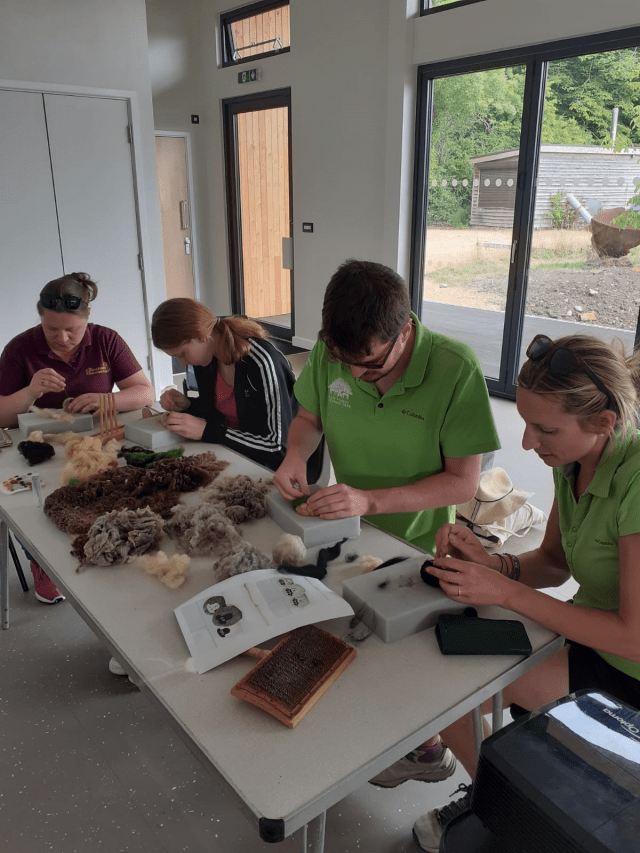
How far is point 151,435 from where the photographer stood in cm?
201

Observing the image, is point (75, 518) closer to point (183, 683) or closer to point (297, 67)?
point (183, 683)

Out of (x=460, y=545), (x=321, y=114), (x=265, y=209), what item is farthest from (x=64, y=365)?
(x=265, y=209)

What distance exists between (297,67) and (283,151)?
837 millimetres

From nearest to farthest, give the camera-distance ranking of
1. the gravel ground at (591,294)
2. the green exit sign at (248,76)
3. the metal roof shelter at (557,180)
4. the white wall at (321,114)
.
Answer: the metal roof shelter at (557,180)
the gravel ground at (591,294)
the white wall at (321,114)
the green exit sign at (248,76)

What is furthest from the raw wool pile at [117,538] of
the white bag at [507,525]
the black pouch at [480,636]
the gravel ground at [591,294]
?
the gravel ground at [591,294]

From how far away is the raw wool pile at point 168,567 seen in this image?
131cm

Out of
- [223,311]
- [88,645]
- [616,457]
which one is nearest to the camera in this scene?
[616,457]

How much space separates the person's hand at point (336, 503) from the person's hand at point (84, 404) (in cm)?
112

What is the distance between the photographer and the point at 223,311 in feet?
24.6

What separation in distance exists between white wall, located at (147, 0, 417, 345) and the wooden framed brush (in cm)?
448

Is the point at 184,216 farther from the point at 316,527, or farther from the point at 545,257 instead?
the point at 316,527

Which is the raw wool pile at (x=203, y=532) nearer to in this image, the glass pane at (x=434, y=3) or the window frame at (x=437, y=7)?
→ the window frame at (x=437, y=7)

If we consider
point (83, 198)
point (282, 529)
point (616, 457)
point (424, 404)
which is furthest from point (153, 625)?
point (83, 198)

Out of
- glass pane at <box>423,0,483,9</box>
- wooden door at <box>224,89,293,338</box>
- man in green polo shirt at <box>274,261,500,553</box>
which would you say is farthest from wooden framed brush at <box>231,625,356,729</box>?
wooden door at <box>224,89,293,338</box>
